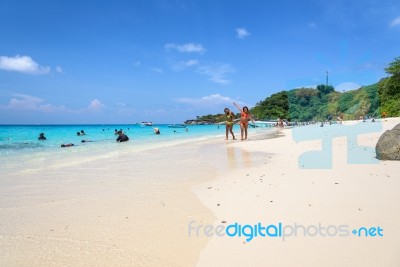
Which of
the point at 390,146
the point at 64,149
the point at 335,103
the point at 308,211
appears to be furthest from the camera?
the point at 335,103

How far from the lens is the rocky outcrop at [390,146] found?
809cm

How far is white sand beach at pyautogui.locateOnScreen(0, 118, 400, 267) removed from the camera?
3115 mm

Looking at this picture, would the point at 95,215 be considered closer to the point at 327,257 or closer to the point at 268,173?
the point at 327,257

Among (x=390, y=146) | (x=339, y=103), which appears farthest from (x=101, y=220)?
(x=339, y=103)

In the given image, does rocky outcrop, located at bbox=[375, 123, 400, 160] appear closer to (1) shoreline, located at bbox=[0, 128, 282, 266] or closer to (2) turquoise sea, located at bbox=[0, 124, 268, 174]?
(1) shoreline, located at bbox=[0, 128, 282, 266]

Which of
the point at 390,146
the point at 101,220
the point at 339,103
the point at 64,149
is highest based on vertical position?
the point at 339,103

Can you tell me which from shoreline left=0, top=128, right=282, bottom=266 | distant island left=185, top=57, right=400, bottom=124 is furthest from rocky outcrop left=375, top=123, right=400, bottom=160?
distant island left=185, top=57, right=400, bottom=124

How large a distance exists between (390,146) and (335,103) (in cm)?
7692

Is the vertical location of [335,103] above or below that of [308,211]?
above

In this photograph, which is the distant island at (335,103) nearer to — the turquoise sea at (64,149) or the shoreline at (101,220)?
the turquoise sea at (64,149)

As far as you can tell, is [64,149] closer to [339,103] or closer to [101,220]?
[101,220]

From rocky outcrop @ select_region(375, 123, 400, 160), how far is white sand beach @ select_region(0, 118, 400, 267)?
2.02 ft

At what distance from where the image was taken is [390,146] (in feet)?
26.9

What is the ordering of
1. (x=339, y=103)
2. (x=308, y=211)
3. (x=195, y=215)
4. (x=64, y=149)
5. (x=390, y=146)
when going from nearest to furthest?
(x=308, y=211) < (x=195, y=215) < (x=390, y=146) < (x=64, y=149) < (x=339, y=103)
